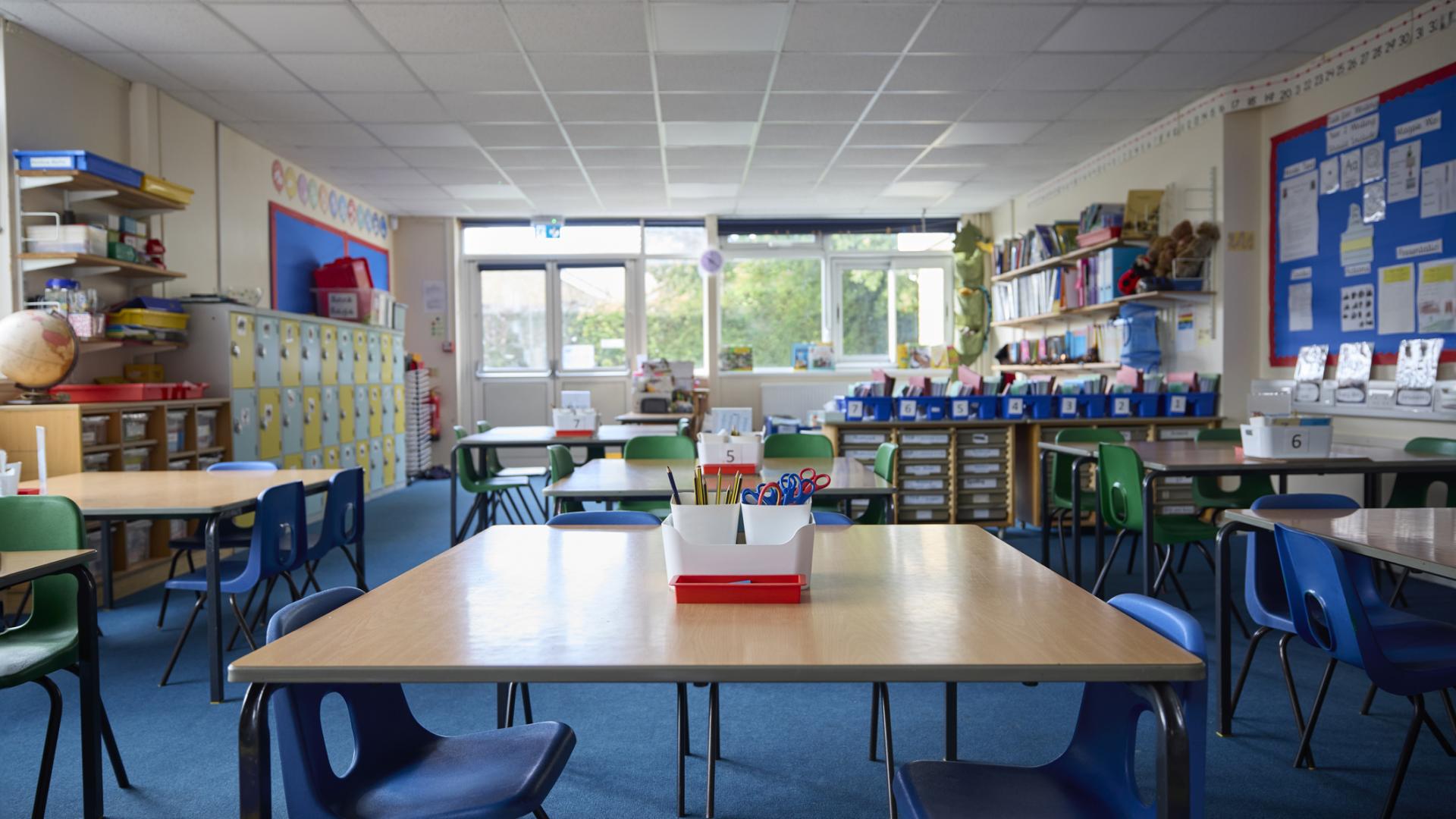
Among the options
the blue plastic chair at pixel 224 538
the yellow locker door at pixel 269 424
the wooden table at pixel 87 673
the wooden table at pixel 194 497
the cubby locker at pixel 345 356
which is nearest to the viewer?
the wooden table at pixel 87 673

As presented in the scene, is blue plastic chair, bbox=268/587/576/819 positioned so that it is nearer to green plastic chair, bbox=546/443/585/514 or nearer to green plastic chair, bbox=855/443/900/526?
green plastic chair, bbox=855/443/900/526

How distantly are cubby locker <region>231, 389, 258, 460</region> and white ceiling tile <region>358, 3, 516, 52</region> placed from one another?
2.53 meters

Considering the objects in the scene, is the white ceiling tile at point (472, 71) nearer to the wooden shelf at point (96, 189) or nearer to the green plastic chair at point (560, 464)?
the wooden shelf at point (96, 189)

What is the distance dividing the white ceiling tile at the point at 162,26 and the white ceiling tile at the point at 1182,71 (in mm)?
5126

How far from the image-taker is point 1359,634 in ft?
6.73

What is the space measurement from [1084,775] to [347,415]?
7.45 m

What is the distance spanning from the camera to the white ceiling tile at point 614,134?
22.2 ft

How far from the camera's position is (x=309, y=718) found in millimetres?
1516

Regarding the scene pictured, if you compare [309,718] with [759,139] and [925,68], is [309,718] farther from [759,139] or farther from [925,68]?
[759,139]

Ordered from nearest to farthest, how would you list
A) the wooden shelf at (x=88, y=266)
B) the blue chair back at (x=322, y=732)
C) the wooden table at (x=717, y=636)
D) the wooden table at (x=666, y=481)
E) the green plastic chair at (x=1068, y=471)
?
the wooden table at (x=717, y=636), the blue chair back at (x=322, y=732), the wooden table at (x=666, y=481), the wooden shelf at (x=88, y=266), the green plastic chair at (x=1068, y=471)

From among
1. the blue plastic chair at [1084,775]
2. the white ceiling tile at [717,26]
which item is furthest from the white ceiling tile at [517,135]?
the blue plastic chair at [1084,775]

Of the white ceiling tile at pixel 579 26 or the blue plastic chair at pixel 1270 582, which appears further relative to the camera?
the white ceiling tile at pixel 579 26

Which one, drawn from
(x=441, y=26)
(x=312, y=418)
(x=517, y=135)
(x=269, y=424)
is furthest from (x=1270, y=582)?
(x=312, y=418)

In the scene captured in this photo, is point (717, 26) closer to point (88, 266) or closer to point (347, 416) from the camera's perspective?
point (88, 266)
